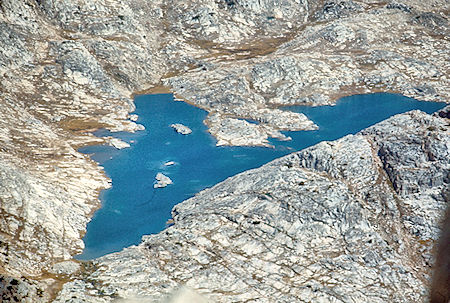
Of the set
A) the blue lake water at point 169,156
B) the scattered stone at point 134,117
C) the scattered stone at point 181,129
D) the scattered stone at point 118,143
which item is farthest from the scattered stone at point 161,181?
the scattered stone at point 134,117

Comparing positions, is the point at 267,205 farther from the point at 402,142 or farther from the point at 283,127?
the point at 283,127

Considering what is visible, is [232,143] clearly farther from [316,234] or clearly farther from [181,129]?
[316,234]

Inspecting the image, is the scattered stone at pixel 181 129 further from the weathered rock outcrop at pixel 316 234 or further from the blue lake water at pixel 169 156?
the weathered rock outcrop at pixel 316 234

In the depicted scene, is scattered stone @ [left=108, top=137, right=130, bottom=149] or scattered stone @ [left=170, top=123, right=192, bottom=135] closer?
scattered stone @ [left=108, top=137, right=130, bottom=149]

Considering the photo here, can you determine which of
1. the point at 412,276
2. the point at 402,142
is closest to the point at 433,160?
the point at 402,142

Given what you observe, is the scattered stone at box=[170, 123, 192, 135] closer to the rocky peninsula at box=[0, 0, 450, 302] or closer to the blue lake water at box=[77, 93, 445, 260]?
the blue lake water at box=[77, 93, 445, 260]

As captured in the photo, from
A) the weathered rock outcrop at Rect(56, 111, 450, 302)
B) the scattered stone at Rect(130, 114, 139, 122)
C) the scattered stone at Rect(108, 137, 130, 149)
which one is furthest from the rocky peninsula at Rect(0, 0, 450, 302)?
the scattered stone at Rect(108, 137, 130, 149)

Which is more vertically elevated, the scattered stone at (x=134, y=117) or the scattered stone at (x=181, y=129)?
the scattered stone at (x=134, y=117)
